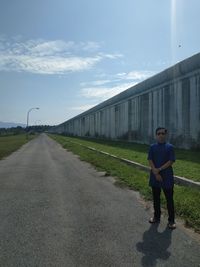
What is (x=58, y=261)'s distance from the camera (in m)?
5.29

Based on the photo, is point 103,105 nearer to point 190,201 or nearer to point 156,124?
point 156,124

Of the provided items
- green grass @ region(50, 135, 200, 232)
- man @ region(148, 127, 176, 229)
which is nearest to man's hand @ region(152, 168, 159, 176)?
man @ region(148, 127, 176, 229)

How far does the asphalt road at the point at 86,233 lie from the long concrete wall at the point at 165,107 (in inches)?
567

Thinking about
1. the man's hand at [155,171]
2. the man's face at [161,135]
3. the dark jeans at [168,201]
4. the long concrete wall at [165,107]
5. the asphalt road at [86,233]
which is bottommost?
the asphalt road at [86,233]

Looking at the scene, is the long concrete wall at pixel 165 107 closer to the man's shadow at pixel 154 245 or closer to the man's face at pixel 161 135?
the man's face at pixel 161 135

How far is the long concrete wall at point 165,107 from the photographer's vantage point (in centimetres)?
2423

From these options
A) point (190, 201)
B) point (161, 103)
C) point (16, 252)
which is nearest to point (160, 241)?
point (16, 252)

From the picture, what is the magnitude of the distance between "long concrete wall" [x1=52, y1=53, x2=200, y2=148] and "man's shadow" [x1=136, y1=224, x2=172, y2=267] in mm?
17266

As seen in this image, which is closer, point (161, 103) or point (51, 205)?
point (51, 205)

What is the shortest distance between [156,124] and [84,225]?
24.2 meters

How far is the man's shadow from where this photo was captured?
544 cm

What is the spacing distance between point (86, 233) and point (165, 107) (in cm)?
2305

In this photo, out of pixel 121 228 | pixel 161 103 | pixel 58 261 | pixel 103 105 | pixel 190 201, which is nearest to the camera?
pixel 58 261

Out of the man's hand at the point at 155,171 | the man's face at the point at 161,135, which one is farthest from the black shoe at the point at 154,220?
the man's face at the point at 161,135
